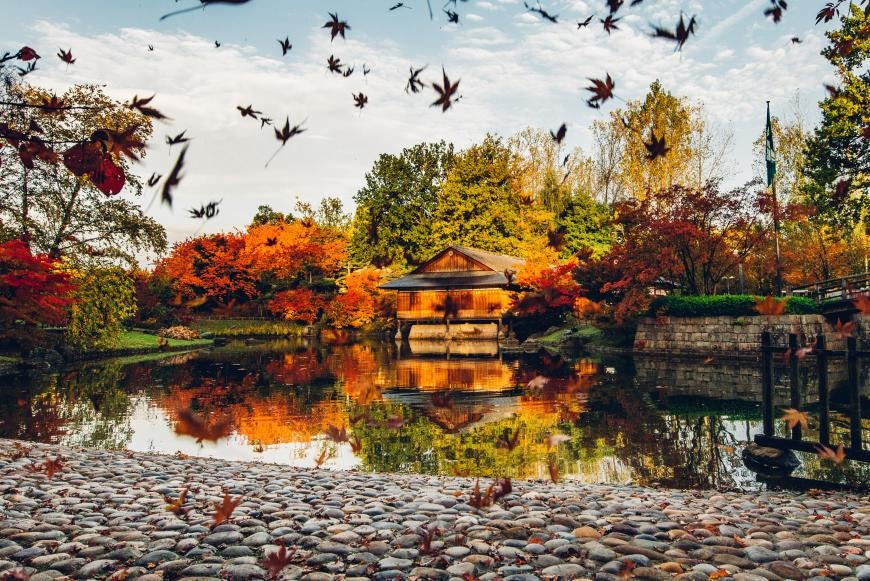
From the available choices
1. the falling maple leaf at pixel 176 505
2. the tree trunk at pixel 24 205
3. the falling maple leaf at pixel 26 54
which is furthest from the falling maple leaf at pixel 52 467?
the tree trunk at pixel 24 205

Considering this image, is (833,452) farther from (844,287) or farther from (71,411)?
(844,287)

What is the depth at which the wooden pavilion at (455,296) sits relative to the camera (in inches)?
1553

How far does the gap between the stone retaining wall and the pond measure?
2.89 m

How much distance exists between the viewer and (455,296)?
40531 millimetres

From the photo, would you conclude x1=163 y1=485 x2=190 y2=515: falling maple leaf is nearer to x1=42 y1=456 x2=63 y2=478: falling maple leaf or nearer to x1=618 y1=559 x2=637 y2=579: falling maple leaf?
x1=42 y1=456 x2=63 y2=478: falling maple leaf

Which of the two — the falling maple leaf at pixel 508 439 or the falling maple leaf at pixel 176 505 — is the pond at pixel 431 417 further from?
the falling maple leaf at pixel 176 505

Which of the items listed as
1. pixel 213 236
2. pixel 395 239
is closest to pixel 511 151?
pixel 395 239

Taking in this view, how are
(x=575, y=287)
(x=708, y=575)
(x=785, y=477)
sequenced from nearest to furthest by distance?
(x=708, y=575)
(x=785, y=477)
(x=575, y=287)

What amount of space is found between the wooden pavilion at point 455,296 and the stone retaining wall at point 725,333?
40.8 feet

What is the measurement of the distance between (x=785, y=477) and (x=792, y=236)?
1243 inches

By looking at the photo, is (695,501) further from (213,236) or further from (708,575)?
(213,236)

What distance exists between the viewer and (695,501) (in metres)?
6.03

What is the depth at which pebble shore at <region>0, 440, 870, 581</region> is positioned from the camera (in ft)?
12.1

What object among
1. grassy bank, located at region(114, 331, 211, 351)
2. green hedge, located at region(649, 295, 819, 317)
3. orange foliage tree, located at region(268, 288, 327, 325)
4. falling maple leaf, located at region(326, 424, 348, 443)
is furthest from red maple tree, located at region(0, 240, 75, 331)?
green hedge, located at region(649, 295, 819, 317)
